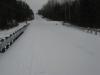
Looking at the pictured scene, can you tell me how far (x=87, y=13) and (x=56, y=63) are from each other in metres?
49.1

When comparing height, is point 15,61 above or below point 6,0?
below

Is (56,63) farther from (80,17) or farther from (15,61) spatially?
(80,17)

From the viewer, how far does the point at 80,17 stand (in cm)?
5850

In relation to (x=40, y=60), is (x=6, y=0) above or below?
above

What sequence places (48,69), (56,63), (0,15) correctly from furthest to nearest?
(0,15)
(56,63)
(48,69)

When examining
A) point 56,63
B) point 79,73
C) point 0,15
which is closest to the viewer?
point 79,73

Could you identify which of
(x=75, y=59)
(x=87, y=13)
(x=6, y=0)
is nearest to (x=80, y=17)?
(x=87, y=13)

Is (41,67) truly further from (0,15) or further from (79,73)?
(0,15)

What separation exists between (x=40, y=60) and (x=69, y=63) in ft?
5.25

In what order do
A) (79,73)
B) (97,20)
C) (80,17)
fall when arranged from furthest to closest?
(80,17)
(97,20)
(79,73)

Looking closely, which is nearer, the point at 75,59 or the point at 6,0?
the point at 75,59

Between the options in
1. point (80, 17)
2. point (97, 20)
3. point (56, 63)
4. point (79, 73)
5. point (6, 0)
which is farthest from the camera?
point (80, 17)

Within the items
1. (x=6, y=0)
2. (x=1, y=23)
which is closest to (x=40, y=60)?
(x=1, y=23)

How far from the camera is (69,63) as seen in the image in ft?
30.0
